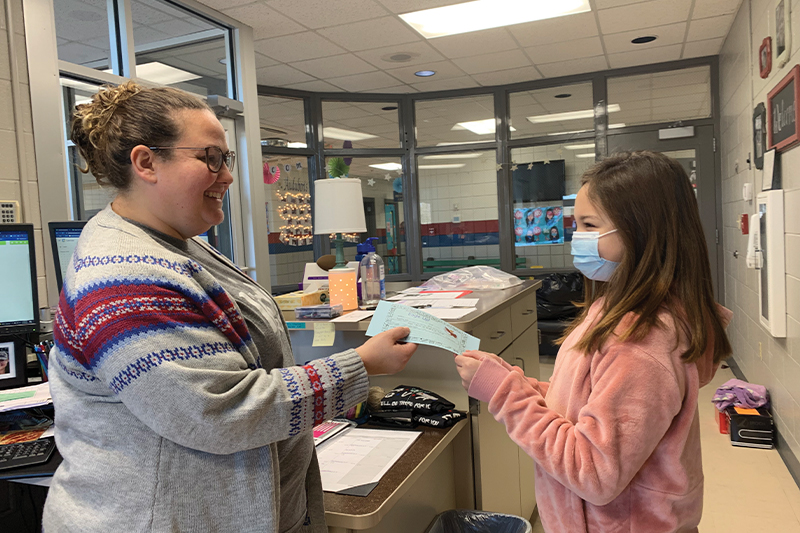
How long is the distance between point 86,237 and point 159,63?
373 centimetres

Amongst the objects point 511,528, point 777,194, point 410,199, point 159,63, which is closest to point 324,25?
point 159,63

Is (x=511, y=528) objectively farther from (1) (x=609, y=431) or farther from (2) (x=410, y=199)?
(2) (x=410, y=199)

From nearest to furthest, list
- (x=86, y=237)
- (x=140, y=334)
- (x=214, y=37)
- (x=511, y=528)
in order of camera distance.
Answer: (x=140, y=334)
(x=86, y=237)
(x=511, y=528)
(x=214, y=37)

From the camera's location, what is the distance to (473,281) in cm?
276

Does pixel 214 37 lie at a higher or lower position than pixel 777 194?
higher

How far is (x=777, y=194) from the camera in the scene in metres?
2.99

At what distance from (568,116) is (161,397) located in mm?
6201

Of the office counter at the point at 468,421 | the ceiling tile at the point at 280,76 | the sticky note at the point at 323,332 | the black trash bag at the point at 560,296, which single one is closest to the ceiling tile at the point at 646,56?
the black trash bag at the point at 560,296

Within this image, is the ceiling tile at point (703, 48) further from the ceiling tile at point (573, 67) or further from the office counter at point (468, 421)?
the office counter at point (468, 421)

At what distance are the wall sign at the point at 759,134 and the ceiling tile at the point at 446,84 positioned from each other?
3010 millimetres

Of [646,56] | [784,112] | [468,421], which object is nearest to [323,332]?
[468,421]

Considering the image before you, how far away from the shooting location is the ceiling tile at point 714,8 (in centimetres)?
423

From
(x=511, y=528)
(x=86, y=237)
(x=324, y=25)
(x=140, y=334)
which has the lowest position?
(x=511, y=528)

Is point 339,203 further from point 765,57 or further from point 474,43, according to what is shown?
point 765,57
